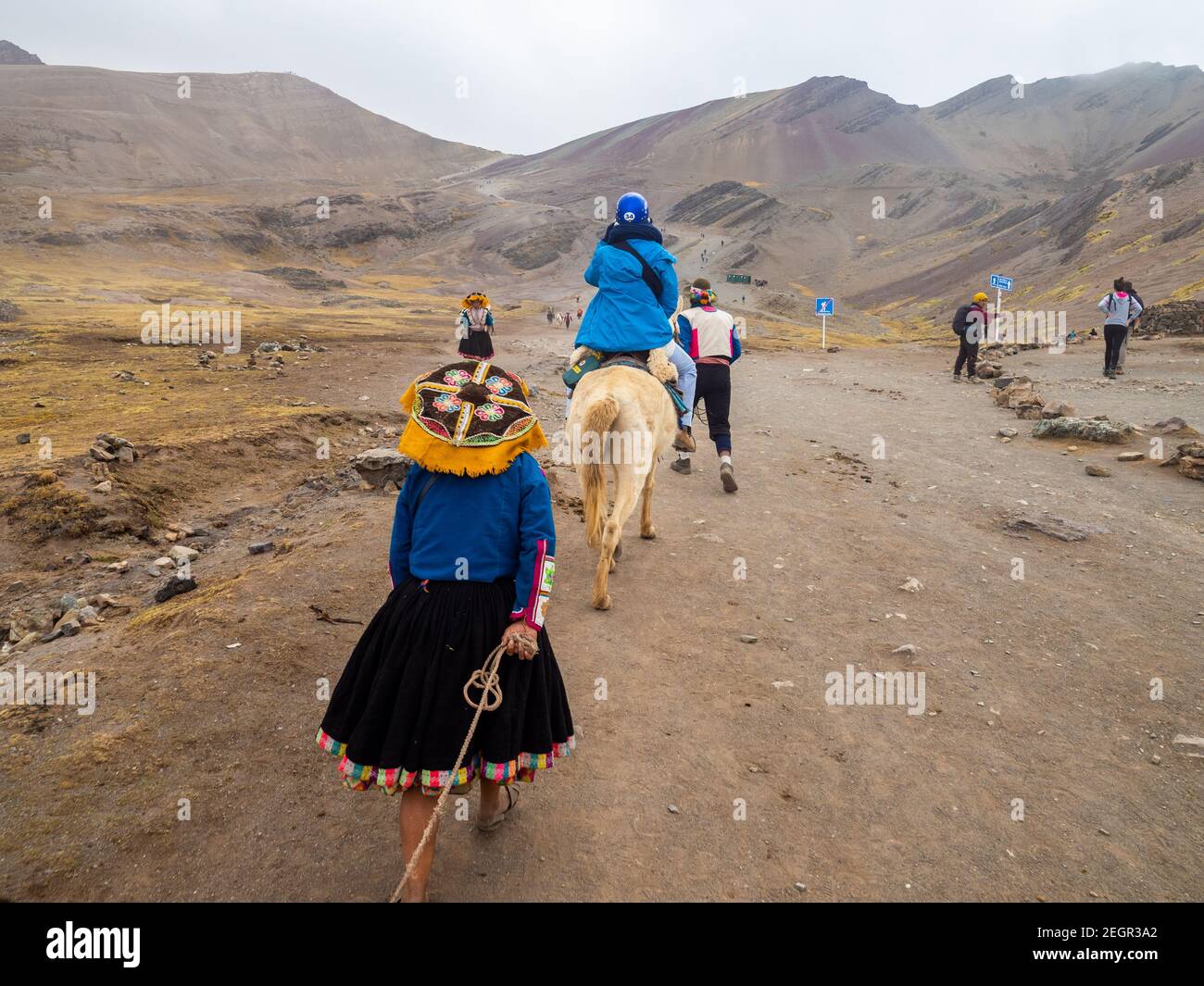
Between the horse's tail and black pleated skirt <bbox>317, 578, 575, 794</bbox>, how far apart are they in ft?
8.19

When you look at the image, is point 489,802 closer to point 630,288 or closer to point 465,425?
point 465,425

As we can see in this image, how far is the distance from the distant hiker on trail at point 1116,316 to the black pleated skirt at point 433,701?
15.8 m

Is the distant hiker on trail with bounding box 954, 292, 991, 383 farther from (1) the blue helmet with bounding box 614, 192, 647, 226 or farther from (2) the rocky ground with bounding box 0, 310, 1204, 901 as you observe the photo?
(1) the blue helmet with bounding box 614, 192, 647, 226

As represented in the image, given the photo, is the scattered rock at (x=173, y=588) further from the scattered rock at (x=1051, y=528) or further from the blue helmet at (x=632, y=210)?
the scattered rock at (x=1051, y=528)

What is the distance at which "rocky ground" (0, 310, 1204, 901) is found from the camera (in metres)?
2.84

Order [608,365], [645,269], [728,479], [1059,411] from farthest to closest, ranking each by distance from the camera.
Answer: [1059,411] → [728,479] → [608,365] → [645,269]

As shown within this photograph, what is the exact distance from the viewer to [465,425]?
102 inches

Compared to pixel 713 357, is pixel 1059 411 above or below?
below

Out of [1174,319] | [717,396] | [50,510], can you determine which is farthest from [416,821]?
[1174,319]

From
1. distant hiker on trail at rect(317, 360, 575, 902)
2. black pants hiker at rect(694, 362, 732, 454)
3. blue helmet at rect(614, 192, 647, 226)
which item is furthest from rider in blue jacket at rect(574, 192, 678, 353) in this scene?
distant hiker on trail at rect(317, 360, 575, 902)

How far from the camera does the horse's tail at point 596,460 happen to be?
5.03 meters

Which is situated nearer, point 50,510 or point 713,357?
point 50,510

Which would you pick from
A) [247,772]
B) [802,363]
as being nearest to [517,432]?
[247,772]

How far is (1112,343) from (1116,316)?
2.44ft
